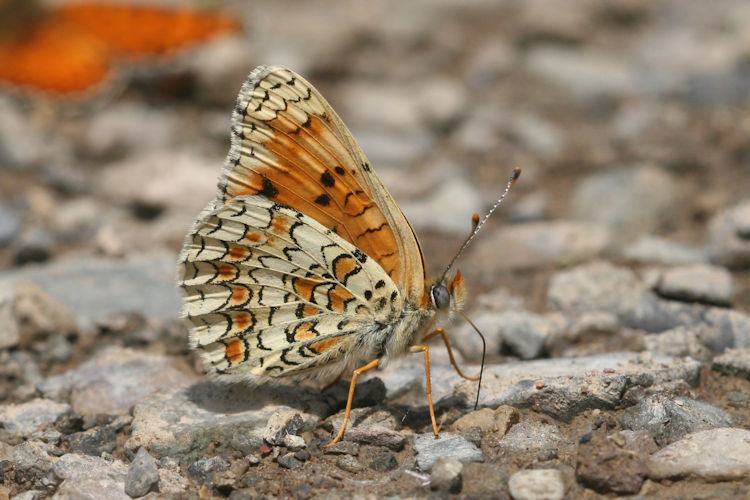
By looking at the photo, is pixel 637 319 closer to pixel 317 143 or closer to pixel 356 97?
pixel 317 143

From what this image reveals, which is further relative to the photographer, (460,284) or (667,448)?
(460,284)

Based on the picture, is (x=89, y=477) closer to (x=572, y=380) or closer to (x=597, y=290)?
(x=572, y=380)

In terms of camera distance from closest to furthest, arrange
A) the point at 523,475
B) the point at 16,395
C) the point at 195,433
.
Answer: the point at 523,475 < the point at 195,433 < the point at 16,395

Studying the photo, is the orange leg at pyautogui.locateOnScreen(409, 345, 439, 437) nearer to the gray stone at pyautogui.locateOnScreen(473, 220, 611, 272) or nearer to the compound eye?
the compound eye

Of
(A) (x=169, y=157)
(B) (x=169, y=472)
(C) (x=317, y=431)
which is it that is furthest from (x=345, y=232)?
(A) (x=169, y=157)

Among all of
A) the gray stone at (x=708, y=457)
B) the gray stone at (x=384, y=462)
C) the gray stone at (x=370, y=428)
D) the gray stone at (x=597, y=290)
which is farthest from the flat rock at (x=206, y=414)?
the gray stone at (x=597, y=290)

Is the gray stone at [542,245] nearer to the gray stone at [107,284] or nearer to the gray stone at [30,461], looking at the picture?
the gray stone at [107,284]
